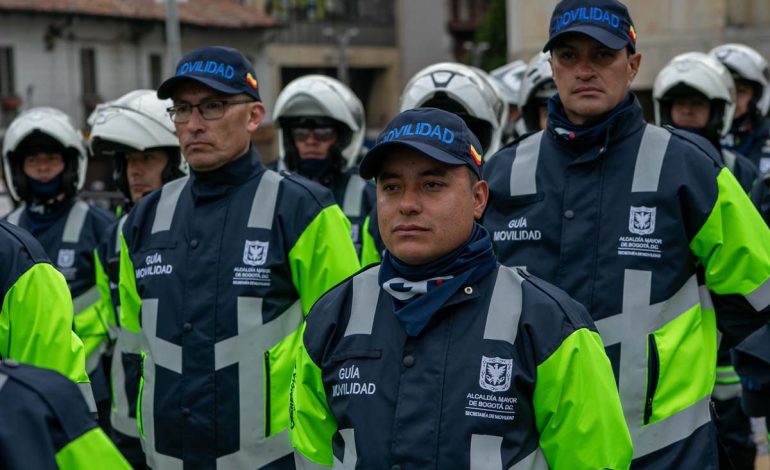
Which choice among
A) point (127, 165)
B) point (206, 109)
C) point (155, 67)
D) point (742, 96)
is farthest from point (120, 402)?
point (155, 67)

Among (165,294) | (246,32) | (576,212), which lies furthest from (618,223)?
(246,32)

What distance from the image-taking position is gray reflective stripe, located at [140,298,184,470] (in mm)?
4676

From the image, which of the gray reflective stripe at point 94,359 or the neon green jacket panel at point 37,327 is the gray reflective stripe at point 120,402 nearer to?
the gray reflective stripe at point 94,359

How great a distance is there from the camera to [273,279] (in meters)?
4.66

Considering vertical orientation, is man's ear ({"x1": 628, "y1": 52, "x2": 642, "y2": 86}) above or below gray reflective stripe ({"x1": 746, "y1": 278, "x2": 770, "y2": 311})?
above

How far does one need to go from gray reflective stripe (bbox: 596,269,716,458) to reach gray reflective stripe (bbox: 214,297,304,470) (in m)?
1.28

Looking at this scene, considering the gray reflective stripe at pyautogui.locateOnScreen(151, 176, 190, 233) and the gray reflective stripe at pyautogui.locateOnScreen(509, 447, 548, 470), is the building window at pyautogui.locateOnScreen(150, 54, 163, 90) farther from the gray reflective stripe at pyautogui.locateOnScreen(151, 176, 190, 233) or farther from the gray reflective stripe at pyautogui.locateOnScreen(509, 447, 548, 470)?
the gray reflective stripe at pyautogui.locateOnScreen(509, 447, 548, 470)

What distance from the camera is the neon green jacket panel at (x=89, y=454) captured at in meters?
2.49

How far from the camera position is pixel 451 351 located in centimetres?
326

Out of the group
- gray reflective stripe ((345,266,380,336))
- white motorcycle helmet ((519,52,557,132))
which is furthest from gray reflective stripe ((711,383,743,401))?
gray reflective stripe ((345,266,380,336))

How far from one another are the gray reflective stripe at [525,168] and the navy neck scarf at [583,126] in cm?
12

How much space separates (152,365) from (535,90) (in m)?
2.66

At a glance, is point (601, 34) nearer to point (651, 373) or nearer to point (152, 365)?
point (651, 373)

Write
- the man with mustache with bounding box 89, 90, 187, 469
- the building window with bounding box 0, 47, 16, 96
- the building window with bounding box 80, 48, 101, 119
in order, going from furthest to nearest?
the building window with bounding box 80, 48, 101, 119 < the building window with bounding box 0, 47, 16, 96 < the man with mustache with bounding box 89, 90, 187, 469
